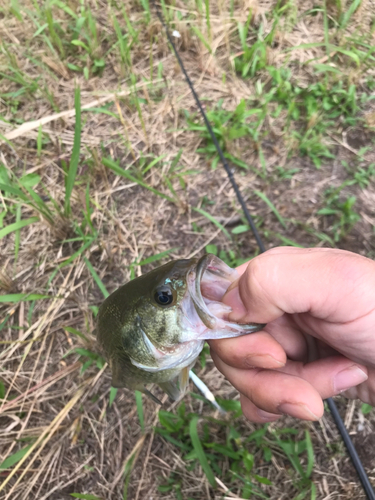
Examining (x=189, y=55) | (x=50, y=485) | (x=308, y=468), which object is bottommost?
(x=50, y=485)

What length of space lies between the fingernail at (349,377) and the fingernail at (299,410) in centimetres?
23

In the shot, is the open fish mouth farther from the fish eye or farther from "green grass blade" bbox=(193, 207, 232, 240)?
"green grass blade" bbox=(193, 207, 232, 240)

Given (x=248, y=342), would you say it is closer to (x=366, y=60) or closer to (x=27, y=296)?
(x=27, y=296)

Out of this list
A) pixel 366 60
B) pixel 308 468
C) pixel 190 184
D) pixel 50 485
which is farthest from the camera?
pixel 366 60

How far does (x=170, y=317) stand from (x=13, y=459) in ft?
5.27

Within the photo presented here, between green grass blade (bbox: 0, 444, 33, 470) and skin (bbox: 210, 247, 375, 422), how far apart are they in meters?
1.52

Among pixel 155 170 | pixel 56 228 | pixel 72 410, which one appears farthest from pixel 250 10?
pixel 72 410

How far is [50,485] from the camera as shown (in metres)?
2.23

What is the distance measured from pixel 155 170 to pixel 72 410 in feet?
6.56

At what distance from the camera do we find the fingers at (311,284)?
3.89ft

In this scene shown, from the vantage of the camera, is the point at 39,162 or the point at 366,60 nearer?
the point at 39,162

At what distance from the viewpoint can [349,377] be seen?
146 cm

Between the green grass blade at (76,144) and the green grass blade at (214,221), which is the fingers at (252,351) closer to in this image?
the green grass blade at (214,221)

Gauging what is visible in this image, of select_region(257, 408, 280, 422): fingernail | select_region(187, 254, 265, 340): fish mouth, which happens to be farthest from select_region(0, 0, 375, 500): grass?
select_region(187, 254, 265, 340): fish mouth
